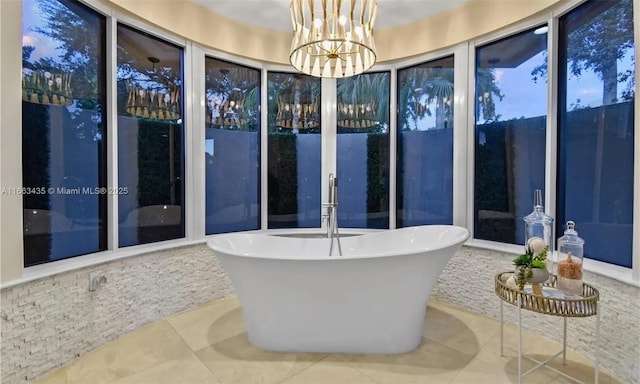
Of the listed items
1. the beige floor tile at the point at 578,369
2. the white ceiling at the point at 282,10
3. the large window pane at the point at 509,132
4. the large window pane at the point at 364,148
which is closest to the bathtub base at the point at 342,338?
the beige floor tile at the point at 578,369

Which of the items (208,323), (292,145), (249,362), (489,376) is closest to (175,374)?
(249,362)

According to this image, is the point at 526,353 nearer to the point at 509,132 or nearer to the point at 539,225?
the point at 539,225

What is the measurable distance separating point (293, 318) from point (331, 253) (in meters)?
0.80

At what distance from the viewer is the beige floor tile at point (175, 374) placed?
183 cm

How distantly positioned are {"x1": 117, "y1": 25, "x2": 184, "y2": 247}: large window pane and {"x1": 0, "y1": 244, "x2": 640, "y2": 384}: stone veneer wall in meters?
0.32

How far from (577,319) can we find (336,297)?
162 centimetres

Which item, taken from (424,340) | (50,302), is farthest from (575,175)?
(50,302)

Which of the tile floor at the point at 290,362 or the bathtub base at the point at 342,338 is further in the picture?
the bathtub base at the point at 342,338

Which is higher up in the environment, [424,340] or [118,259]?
[118,259]

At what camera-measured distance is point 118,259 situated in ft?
7.63

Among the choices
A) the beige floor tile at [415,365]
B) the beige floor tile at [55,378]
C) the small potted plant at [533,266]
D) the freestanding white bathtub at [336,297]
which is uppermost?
the small potted plant at [533,266]

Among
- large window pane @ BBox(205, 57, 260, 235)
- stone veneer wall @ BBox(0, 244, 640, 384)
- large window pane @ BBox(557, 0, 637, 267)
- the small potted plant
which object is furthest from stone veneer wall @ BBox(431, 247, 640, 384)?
large window pane @ BBox(205, 57, 260, 235)

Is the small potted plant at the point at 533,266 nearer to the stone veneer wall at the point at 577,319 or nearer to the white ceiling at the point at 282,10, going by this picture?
the stone veneer wall at the point at 577,319

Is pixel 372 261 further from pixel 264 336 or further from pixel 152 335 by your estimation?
pixel 152 335
